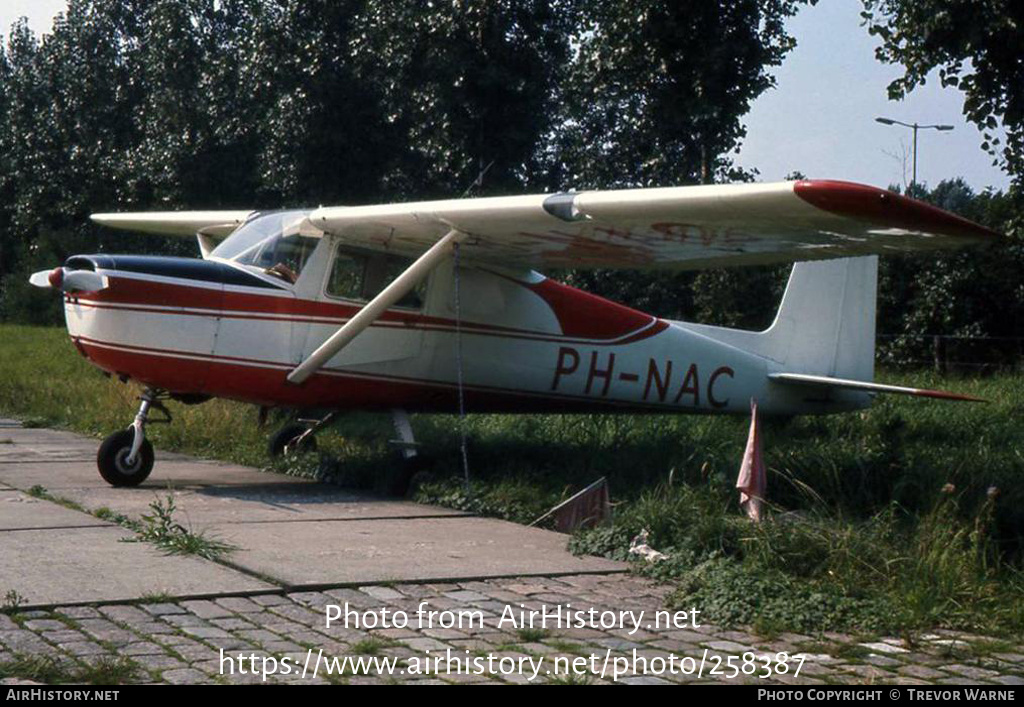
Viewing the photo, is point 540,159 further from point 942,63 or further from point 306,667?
point 306,667

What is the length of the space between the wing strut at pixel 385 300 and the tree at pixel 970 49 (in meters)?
5.67

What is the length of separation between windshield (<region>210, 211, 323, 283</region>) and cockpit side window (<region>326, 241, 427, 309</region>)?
0.26 meters

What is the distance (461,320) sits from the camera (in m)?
10.4

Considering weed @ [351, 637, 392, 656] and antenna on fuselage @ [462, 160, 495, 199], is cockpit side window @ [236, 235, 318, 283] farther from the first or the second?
weed @ [351, 637, 392, 656]

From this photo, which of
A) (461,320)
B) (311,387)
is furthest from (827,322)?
(311,387)

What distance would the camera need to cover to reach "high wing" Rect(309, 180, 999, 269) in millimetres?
6598

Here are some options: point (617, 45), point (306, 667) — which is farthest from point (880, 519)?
point (617, 45)

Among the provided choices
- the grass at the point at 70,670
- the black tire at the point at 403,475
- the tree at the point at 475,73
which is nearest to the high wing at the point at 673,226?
the black tire at the point at 403,475

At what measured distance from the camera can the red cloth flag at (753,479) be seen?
23.5 ft

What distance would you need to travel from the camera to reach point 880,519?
22.4ft

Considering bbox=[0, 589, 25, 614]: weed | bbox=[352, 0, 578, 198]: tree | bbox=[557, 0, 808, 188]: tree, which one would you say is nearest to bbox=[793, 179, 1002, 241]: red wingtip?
bbox=[0, 589, 25, 614]: weed

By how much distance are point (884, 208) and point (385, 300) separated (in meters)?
4.31

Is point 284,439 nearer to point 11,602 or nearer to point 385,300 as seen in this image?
point 385,300
